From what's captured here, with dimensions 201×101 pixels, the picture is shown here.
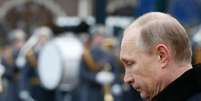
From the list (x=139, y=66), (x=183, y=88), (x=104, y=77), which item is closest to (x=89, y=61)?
(x=104, y=77)

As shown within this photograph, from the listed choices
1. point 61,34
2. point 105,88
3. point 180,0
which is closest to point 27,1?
point 61,34

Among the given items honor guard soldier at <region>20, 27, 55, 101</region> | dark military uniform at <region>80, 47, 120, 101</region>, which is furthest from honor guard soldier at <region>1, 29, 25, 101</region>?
dark military uniform at <region>80, 47, 120, 101</region>

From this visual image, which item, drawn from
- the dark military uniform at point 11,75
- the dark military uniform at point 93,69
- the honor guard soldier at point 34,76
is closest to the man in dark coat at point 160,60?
the dark military uniform at point 93,69

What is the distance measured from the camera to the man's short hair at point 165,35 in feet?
10.0

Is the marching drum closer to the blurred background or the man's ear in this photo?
the blurred background

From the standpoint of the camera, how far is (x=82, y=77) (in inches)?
489

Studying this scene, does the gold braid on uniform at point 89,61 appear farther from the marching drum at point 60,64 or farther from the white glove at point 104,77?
the marching drum at point 60,64

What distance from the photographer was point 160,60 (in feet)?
10.1

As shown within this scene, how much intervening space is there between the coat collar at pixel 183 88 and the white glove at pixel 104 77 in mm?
8661

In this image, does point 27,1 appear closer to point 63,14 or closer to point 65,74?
point 63,14

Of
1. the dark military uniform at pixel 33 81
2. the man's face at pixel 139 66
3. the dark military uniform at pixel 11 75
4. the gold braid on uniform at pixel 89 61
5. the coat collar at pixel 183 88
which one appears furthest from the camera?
the dark military uniform at pixel 11 75

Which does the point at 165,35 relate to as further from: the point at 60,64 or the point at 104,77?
the point at 60,64

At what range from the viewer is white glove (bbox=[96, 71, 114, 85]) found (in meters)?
11.7

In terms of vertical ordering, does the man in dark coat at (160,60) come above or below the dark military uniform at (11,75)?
above
